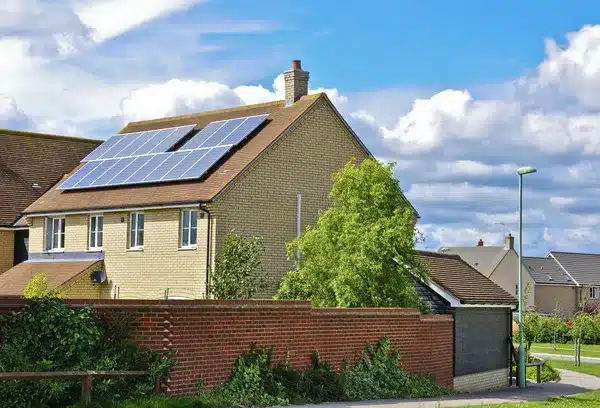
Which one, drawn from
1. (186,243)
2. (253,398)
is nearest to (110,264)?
(186,243)

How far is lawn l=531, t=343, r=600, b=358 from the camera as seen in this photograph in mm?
57000

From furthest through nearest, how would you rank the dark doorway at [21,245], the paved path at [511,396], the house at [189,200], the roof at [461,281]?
the dark doorway at [21,245] < the house at [189,200] < the roof at [461,281] < the paved path at [511,396]

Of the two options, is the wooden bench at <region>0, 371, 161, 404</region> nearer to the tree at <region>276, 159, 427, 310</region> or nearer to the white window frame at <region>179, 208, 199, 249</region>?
the tree at <region>276, 159, 427, 310</region>

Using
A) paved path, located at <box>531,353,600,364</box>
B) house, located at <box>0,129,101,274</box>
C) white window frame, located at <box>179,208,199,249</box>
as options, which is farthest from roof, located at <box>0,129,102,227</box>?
paved path, located at <box>531,353,600,364</box>

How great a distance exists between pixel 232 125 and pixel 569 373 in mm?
17593

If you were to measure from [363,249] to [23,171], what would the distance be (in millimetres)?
21154

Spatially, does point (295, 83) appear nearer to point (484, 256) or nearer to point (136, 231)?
point (136, 231)

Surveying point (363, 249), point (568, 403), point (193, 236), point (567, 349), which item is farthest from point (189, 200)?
point (567, 349)

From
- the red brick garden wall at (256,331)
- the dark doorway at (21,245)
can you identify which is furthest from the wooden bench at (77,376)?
the dark doorway at (21,245)

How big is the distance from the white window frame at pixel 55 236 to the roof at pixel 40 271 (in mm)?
619

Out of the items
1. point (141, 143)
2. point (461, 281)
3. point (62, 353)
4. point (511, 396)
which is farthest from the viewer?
point (141, 143)

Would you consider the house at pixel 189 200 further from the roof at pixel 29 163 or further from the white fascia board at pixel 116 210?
the roof at pixel 29 163

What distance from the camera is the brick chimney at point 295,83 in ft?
123

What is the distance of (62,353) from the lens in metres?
16.9
